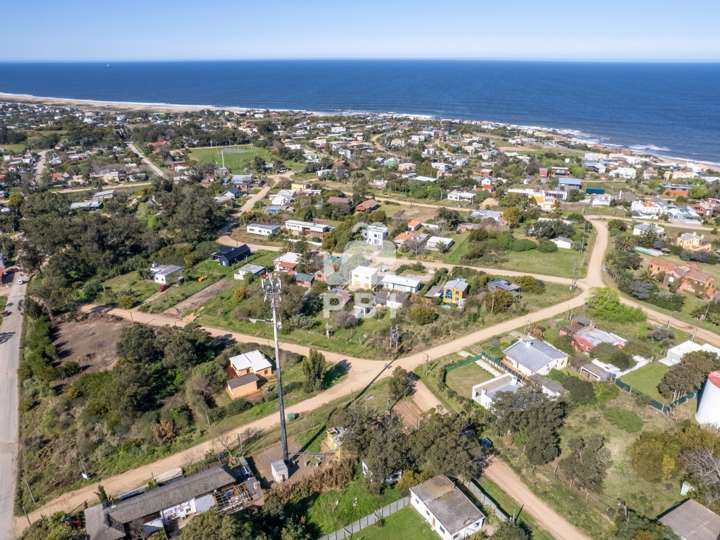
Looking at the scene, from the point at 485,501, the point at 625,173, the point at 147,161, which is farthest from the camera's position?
the point at 147,161

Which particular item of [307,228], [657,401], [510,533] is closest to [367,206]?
[307,228]

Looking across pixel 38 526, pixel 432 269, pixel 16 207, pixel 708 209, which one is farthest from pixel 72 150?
pixel 708 209

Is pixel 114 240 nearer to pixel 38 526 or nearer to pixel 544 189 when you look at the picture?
pixel 38 526

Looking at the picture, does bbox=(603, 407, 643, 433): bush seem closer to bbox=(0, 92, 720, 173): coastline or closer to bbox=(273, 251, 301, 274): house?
bbox=(273, 251, 301, 274): house

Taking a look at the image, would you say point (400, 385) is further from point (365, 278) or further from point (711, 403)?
point (711, 403)

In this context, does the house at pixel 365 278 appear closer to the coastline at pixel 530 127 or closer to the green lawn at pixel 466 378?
the green lawn at pixel 466 378
